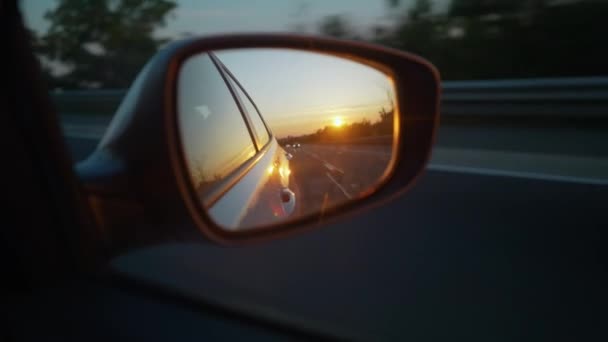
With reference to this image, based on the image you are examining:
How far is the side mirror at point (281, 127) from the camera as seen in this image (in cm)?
179

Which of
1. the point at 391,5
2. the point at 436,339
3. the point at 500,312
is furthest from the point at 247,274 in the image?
the point at 391,5

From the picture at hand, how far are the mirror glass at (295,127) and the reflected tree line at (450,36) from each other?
24.2ft

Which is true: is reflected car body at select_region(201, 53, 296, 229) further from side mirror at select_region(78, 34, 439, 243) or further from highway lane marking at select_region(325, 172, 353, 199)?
highway lane marking at select_region(325, 172, 353, 199)

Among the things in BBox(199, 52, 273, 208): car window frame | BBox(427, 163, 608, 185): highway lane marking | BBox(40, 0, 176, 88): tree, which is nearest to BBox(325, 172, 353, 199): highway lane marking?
BBox(199, 52, 273, 208): car window frame

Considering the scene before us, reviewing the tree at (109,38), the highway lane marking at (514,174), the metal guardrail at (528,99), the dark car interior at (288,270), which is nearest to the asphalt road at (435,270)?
the dark car interior at (288,270)

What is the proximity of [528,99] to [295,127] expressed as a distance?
7.32 meters

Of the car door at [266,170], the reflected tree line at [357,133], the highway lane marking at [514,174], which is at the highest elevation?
the reflected tree line at [357,133]

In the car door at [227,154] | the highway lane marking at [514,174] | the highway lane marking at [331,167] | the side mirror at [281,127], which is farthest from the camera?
the highway lane marking at [514,174]

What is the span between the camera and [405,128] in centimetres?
266

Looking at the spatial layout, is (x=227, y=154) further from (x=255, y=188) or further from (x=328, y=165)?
(x=328, y=165)

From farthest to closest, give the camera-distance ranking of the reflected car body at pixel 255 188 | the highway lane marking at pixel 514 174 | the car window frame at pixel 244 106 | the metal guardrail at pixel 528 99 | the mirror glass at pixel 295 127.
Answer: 1. the metal guardrail at pixel 528 99
2. the highway lane marking at pixel 514 174
3. the car window frame at pixel 244 106
4. the mirror glass at pixel 295 127
5. the reflected car body at pixel 255 188

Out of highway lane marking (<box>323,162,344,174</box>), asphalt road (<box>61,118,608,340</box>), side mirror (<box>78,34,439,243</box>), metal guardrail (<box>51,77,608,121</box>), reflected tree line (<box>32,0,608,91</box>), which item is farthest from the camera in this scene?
reflected tree line (<box>32,0,608,91</box>)

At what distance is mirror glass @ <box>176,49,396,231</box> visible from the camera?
267 centimetres

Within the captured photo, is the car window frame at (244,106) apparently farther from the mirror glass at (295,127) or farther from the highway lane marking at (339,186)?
the highway lane marking at (339,186)
